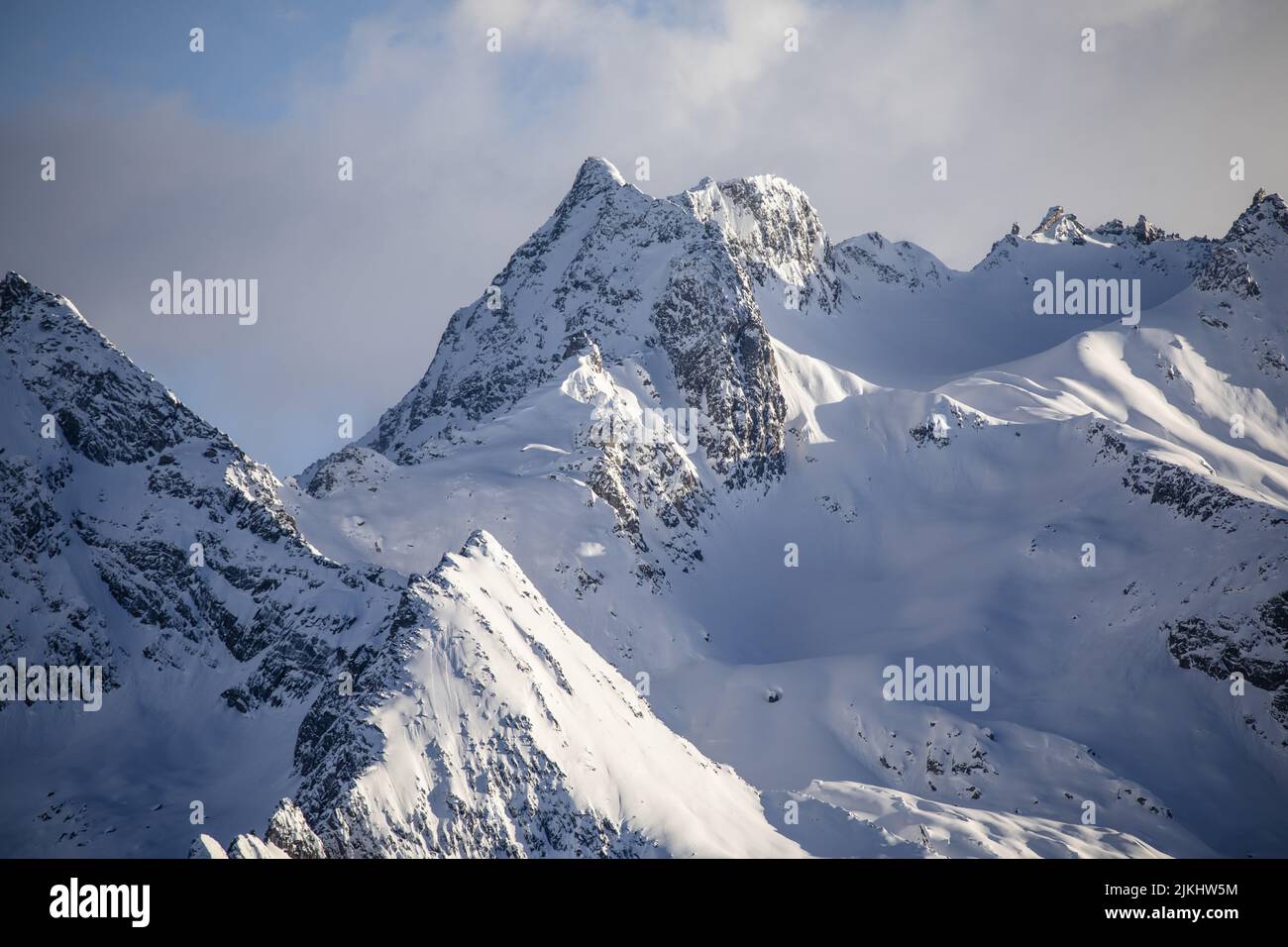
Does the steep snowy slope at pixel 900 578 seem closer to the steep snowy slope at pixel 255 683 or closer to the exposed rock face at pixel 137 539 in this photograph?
the steep snowy slope at pixel 255 683

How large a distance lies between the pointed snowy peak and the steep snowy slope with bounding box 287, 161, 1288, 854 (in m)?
23.3

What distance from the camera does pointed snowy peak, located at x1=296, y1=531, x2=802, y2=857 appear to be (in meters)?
79.0

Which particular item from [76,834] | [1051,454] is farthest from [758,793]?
[1051,454]

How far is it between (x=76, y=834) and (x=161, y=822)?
20.0 feet

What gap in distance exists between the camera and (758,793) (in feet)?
381

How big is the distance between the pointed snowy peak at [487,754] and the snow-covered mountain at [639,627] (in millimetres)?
267

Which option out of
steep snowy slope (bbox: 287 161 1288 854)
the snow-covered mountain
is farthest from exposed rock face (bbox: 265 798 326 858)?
steep snowy slope (bbox: 287 161 1288 854)

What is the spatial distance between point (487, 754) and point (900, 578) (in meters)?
99.9

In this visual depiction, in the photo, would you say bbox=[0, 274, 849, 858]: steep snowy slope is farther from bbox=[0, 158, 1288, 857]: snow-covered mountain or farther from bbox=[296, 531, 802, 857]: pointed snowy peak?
bbox=[0, 158, 1288, 857]: snow-covered mountain

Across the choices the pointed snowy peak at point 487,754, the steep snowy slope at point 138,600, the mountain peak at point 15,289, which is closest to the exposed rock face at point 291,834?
the pointed snowy peak at point 487,754

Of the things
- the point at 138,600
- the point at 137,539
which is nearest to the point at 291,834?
the point at 138,600

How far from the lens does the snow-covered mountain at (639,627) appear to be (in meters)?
90.0
